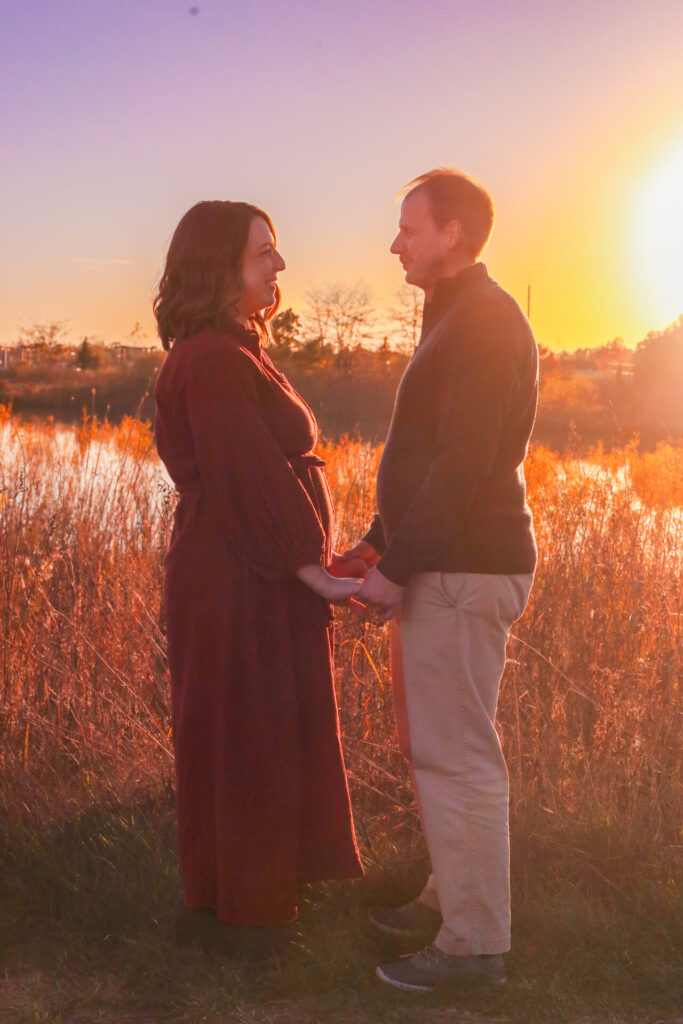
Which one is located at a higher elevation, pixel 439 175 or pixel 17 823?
pixel 439 175

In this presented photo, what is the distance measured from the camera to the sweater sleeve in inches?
84.5

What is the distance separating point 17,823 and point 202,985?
3.22 ft

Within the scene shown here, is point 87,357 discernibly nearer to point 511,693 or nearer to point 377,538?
point 511,693

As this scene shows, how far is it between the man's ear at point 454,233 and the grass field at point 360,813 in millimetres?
1713

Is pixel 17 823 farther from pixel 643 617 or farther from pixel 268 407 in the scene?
pixel 643 617

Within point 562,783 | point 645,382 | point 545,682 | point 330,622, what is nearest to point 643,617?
point 545,682

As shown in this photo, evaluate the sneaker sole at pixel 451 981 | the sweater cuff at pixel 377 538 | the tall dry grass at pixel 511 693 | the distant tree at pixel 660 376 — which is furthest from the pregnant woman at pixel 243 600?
the distant tree at pixel 660 376

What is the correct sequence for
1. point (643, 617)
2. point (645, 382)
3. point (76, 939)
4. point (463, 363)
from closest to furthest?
point (463, 363) → point (76, 939) → point (643, 617) → point (645, 382)

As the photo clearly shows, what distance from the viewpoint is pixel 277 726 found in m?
2.45

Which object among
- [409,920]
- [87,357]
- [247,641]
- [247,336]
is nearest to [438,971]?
[409,920]

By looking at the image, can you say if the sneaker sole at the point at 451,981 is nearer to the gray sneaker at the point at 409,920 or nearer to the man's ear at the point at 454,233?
the gray sneaker at the point at 409,920

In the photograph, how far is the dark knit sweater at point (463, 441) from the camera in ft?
7.07

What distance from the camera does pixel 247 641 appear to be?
2412 millimetres

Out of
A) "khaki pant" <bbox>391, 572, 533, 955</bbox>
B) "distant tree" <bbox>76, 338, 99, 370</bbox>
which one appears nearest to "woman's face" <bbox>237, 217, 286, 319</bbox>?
"khaki pant" <bbox>391, 572, 533, 955</bbox>
